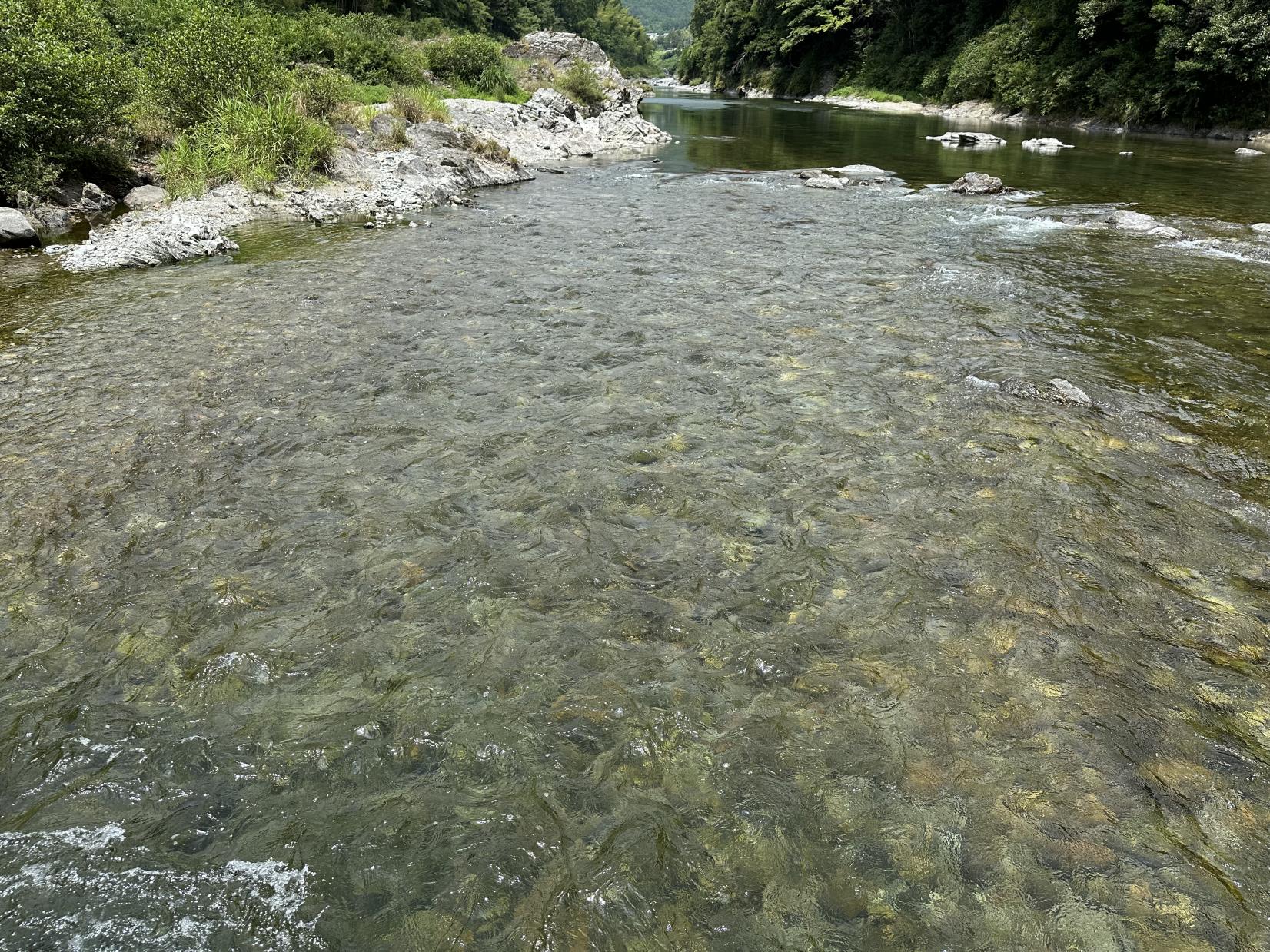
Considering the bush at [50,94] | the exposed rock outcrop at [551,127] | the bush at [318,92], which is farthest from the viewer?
the exposed rock outcrop at [551,127]

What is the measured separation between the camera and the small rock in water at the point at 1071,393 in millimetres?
7129

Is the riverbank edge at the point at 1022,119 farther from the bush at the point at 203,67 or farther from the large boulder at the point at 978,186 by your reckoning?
the bush at the point at 203,67

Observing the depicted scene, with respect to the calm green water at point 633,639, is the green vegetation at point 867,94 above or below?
above

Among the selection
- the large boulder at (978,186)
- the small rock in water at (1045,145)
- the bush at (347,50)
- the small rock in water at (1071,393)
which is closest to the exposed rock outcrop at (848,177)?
the large boulder at (978,186)

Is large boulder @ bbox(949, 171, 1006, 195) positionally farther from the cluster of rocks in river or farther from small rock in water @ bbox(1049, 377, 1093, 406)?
small rock in water @ bbox(1049, 377, 1093, 406)

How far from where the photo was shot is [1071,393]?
7215 millimetres

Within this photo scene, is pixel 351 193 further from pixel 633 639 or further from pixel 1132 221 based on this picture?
pixel 1132 221

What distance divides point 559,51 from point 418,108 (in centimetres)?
2931

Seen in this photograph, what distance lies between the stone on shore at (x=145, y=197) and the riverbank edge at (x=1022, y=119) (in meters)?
39.7

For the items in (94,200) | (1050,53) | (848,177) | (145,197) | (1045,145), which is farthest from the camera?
(1050,53)

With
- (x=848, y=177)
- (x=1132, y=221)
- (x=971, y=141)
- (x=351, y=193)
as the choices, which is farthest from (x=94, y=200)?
(x=971, y=141)

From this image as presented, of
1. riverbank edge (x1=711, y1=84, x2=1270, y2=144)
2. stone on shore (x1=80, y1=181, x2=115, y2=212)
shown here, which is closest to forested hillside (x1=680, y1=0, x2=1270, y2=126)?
riverbank edge (x1=711, y1=84, x2=1270, y2=144)

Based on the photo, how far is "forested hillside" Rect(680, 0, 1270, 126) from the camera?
29.6 m

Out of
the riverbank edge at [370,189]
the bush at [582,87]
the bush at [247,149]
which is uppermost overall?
the bush at [582,87]
